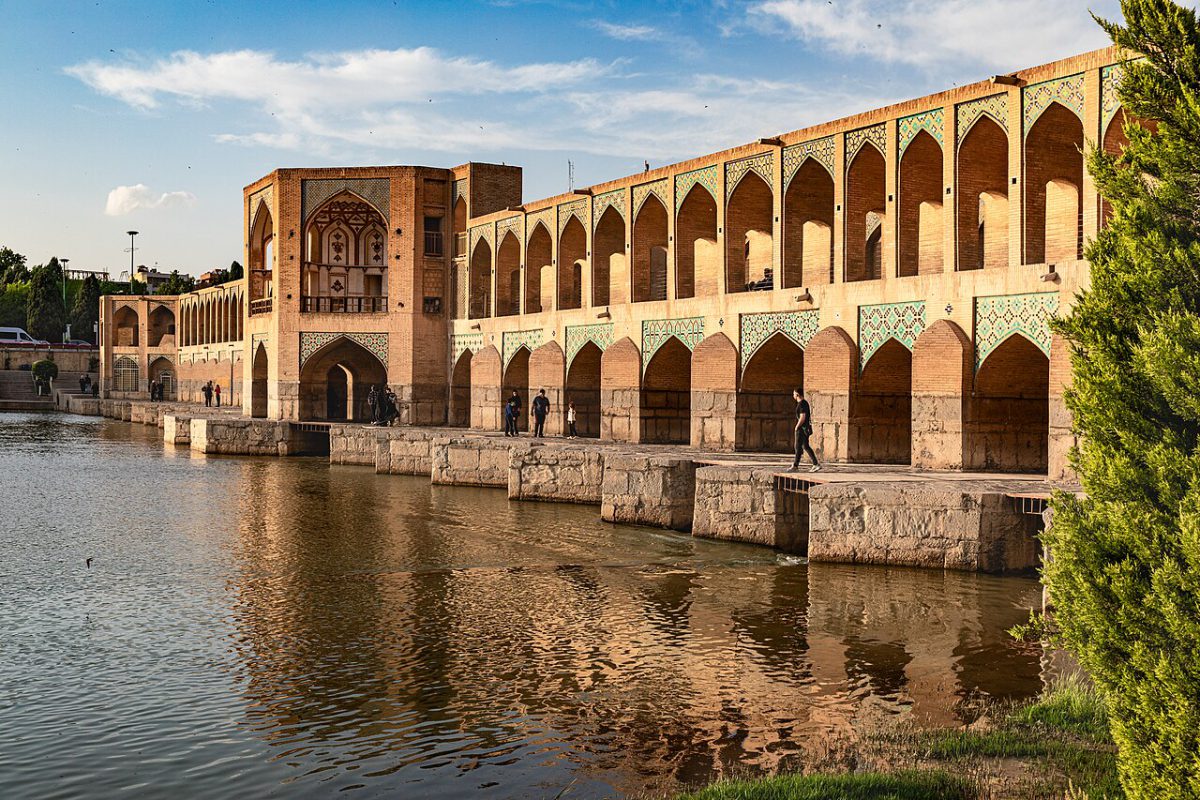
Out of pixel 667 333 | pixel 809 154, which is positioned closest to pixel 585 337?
pixel 667 333

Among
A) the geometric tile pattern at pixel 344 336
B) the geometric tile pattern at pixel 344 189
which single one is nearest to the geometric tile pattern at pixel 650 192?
the geometric tile pattern at pixel 344 189

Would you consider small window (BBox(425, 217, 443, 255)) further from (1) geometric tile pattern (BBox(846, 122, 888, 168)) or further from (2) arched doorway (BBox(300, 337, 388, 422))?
(1) geometric tile pattern (BBox(846, 122, 888, 168))

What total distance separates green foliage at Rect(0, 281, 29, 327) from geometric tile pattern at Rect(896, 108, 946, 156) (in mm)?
70361

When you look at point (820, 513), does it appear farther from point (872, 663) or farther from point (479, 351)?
point (479, 351)

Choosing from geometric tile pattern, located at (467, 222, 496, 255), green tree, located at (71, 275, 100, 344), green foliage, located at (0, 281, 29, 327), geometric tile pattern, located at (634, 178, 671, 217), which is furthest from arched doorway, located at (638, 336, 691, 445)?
green foliage, located at (0, 281, 29, 327)

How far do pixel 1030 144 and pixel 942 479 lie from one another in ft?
15.5

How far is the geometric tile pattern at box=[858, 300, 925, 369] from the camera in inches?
664

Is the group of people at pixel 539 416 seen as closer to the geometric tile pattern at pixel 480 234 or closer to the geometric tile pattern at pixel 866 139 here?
the geometric tile pattern at pixel 480 234

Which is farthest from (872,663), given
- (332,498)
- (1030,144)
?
(332,498)

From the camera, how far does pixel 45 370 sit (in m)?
59.9

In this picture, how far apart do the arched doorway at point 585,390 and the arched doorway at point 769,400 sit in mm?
5751

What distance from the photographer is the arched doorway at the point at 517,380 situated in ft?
91.1

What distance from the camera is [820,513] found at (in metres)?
12.9

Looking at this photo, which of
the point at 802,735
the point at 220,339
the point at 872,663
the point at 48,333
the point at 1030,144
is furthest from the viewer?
the point at 48,333
